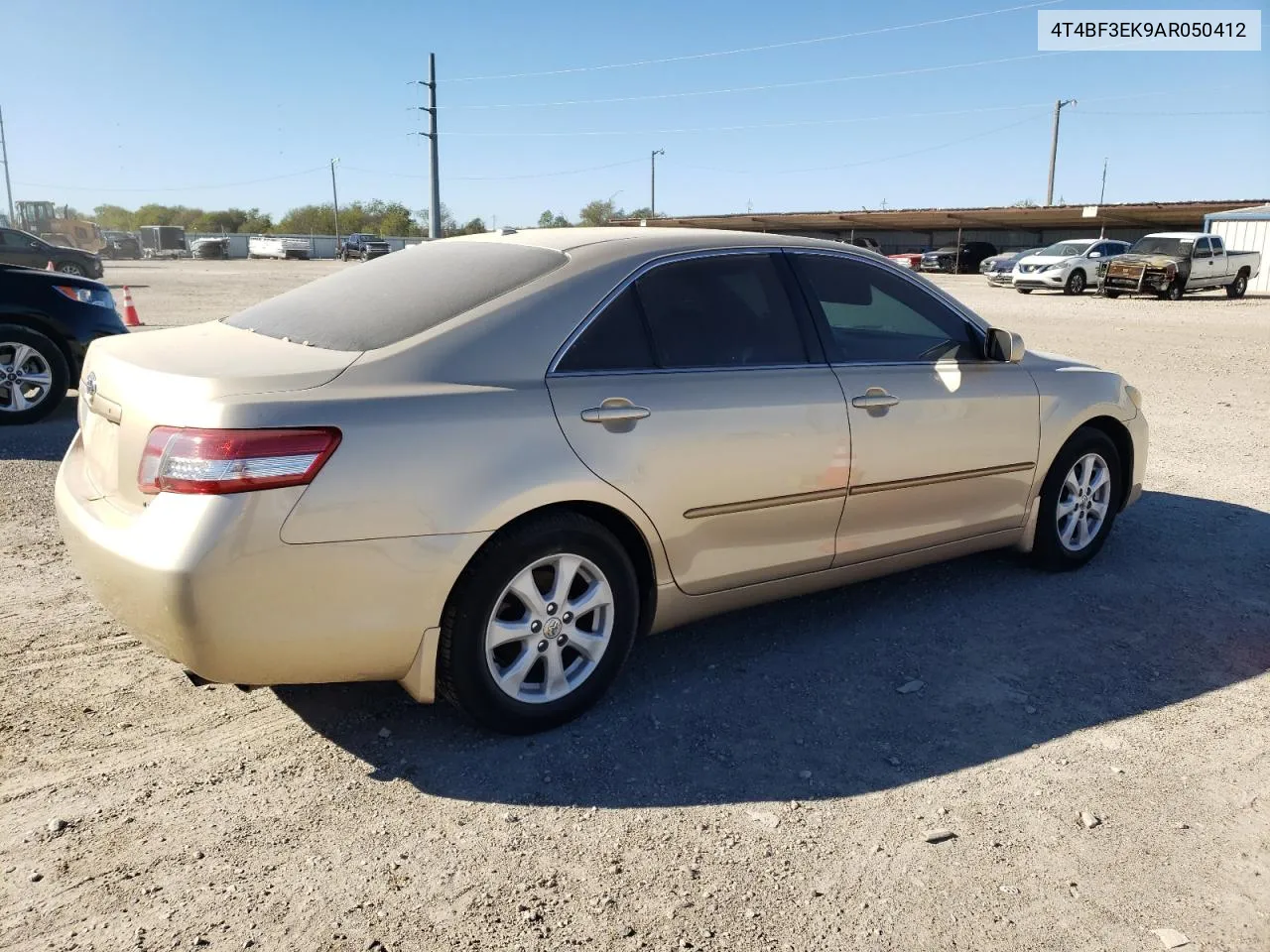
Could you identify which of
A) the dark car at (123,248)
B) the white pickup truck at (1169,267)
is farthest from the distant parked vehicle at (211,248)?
the white pickup truck at (1169,267)

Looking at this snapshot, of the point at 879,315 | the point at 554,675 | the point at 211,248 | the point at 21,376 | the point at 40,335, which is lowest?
the point at 554,675

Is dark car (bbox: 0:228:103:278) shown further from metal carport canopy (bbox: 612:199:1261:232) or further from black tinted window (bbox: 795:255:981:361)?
black tinted window (bbox: 795:255:981:361)

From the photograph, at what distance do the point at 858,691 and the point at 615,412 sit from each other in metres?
1.41

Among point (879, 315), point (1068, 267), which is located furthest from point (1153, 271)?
point (879, 315)

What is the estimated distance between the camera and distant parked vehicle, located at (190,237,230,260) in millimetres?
74312

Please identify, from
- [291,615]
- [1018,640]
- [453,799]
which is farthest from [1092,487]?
[291,615]

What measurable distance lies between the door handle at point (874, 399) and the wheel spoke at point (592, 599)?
1279 mm

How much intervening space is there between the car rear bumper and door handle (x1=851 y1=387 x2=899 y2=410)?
1.68 metres

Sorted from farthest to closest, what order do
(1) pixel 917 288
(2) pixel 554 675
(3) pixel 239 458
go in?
(1) pixel 917 288 < (2) pixel 554 675 < (3) pixel 239 458

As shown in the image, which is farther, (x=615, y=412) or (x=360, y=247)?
(x=360, y=247)

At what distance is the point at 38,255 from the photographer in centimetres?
2627

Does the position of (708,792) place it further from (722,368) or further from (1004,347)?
(1004,347)

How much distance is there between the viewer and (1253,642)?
14.0ft

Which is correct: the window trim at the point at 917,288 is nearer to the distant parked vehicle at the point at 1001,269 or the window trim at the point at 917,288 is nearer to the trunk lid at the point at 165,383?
the trunk lid at the point at 165,383
